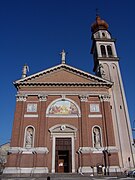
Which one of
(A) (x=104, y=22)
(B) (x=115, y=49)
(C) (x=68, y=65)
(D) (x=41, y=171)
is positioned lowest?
(D) (x=41, y=171)

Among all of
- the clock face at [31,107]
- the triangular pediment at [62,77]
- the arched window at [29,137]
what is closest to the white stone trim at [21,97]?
the clock face at [31,107]

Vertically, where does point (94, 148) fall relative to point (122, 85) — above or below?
below

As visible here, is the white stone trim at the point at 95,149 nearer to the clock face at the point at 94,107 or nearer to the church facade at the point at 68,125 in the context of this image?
the church facade at the point at 68,125

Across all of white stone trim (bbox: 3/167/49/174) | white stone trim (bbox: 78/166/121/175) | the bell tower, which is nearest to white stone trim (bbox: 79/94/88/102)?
the bell tower

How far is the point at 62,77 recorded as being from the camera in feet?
90.4

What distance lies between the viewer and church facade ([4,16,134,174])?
22281 mm

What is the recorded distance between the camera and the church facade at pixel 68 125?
73.1ft

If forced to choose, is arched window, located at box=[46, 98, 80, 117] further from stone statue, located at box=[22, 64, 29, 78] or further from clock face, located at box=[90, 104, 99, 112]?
stone statue, located at box=[22, 64, 29, 78]

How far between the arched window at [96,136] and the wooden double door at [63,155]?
314 centimetres

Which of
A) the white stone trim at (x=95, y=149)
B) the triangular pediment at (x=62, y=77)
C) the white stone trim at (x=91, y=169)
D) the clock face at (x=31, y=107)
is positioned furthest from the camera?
the triangular pediment at (x=62, y=77)

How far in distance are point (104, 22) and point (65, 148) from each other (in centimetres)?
2771

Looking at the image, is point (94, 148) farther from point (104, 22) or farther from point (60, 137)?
point (104, 22)

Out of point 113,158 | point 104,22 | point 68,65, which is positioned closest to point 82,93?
point 68,65

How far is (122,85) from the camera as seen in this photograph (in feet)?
98.5
